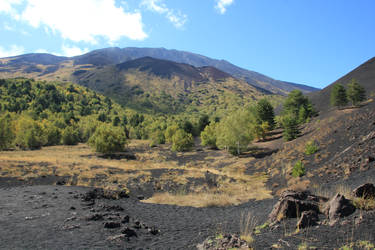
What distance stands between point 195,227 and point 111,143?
143 feet

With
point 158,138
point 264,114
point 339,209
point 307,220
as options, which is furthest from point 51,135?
point 339,209

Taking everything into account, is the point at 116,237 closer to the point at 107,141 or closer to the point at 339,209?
the point at 339,209

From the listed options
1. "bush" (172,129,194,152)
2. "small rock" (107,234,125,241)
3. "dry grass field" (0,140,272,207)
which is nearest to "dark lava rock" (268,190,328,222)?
"small rock" (107,234,125,241)

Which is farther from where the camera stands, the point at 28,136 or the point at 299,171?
the point at 28,136

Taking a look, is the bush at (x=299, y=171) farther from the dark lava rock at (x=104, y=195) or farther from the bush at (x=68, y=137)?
the bush at (x=68, y=137)

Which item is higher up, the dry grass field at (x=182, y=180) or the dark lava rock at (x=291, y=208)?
the dark lava rock at (x=291, y=208)

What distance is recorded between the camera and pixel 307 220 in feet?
22.6

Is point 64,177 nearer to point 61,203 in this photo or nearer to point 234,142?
point 61,203

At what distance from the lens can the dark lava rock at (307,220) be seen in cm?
679

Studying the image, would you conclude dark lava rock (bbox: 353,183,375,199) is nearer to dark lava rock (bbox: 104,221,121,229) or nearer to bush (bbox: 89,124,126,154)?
dark lava rock (bbox: 104,221,121,229)

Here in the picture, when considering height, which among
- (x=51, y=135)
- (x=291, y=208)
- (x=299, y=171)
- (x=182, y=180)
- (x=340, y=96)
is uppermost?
(x=340, y=96)

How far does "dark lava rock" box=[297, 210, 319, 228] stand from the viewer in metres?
6.79

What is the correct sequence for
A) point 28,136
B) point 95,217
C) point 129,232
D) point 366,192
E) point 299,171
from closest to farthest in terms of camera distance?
point 366,192 < point 129,232 < point 95,217 < point 299,171 < point 28,136

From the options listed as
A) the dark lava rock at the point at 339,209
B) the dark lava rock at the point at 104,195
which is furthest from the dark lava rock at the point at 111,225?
the dark lava rock at the point at 339,209
